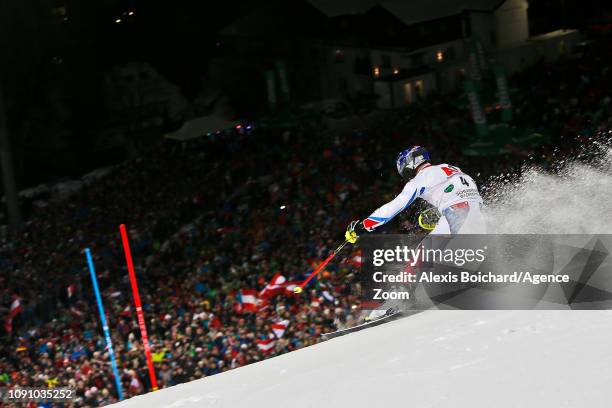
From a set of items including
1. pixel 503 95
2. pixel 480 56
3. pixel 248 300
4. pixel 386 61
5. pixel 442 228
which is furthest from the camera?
pixel 386 61

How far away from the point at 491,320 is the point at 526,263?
2.72ft

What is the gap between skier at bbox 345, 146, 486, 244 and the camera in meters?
8.38

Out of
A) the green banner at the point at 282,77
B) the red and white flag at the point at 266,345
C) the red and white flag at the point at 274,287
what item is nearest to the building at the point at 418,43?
the green banner at the point at 282,77

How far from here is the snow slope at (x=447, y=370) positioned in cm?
597

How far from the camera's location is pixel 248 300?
15.3 metres

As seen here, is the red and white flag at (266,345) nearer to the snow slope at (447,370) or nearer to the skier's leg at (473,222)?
the snow slope at (447,370)

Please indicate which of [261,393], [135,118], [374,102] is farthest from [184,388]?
[135,118]

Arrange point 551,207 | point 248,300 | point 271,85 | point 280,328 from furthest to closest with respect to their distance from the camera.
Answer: point 271,85 → point 248,300 → point 280,328 → point 551,207

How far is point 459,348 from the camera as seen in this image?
23.2 feet

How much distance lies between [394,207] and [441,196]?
1.72ft

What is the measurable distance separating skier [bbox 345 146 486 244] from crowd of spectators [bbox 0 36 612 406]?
15.6ft

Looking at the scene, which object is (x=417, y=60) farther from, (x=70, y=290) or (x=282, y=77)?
(x=70, y=290)

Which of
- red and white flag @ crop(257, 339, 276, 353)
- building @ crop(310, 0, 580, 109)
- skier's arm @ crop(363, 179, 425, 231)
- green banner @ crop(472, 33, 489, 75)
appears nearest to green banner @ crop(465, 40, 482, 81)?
green banner @ crop(472, 33, 489, 75)

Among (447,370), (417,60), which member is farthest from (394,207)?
(417,60)
